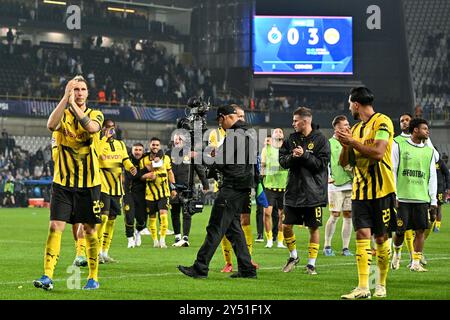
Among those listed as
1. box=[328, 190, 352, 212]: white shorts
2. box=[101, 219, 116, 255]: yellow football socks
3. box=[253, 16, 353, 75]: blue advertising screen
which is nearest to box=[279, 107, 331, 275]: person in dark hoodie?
box=[101, 219, 116, 255]: yellow football socks

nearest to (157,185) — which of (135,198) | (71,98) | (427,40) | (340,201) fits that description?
(135,198)

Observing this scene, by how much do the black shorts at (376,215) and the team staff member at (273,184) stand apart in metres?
9.11

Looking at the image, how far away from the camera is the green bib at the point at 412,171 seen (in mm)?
14612

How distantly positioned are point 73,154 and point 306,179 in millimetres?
4166

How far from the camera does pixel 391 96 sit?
202 ft

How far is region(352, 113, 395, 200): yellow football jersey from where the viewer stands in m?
11.4

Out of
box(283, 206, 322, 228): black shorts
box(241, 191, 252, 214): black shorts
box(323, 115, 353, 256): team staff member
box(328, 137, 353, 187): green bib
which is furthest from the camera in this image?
box(328, 137, 353, 187): green bib

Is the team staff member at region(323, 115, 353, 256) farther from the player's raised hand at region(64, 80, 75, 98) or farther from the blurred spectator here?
the blurred spectator

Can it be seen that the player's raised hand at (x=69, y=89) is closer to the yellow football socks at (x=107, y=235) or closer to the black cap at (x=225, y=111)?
the black cap at (x=225, y=111)

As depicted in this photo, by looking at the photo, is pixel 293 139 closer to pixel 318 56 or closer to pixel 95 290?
pixel 95 290

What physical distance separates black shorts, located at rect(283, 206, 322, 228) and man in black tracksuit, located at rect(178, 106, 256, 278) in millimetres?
1052

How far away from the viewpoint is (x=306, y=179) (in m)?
14.8

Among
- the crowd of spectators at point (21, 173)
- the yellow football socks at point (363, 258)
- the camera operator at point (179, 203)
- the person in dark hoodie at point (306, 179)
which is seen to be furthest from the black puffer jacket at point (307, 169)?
the crowd of spectators at point (21, 173)

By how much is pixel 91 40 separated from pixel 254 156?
46364 mm
